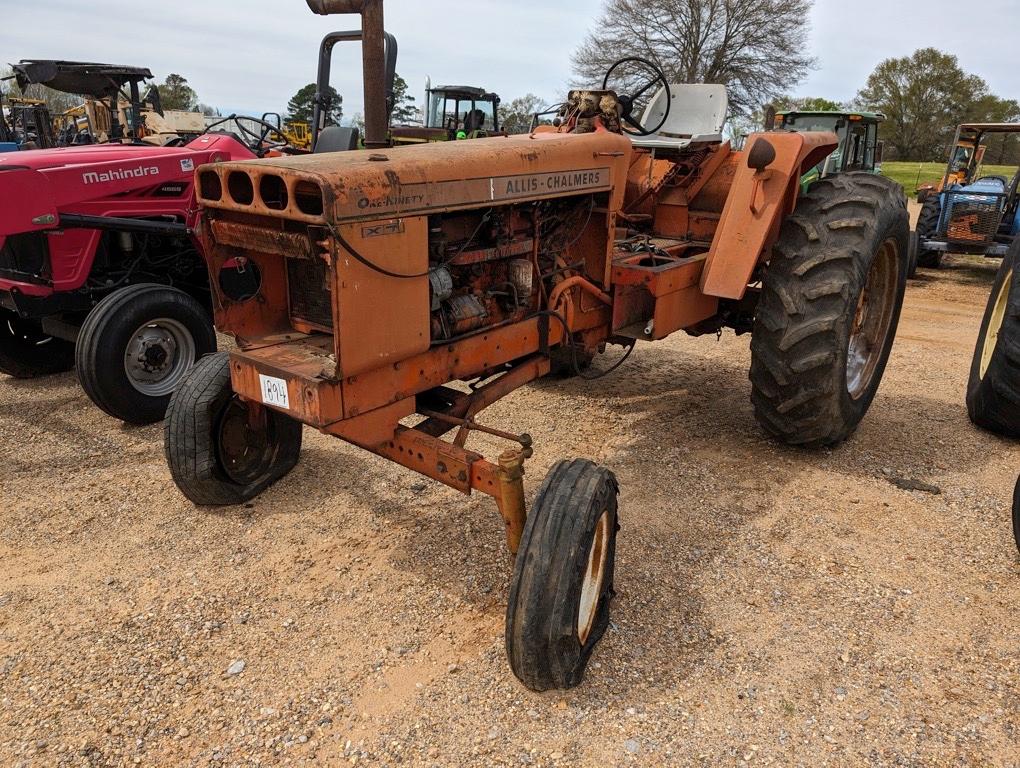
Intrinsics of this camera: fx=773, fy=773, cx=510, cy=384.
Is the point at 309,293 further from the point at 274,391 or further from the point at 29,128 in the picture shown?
the point at 29,128

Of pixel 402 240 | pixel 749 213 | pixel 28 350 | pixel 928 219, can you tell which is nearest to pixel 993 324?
pixel 749 213

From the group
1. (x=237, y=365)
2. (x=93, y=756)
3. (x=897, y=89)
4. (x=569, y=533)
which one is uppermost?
(x=897, y=89)

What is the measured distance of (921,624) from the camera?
2.82 m

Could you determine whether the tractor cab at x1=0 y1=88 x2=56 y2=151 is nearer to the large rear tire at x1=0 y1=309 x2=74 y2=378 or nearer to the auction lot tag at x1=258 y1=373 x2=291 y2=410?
the large rear tire at x1=0 y1=309 x2=74 y2=378

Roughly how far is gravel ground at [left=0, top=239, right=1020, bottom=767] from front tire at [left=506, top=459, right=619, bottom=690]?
0.17 meters

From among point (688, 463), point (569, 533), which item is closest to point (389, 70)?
point (688, 463)

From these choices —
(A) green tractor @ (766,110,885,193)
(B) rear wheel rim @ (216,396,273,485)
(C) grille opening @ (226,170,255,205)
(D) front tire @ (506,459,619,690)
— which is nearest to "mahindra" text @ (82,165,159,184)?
(B) rear wheel rim @ (216,396,273,485)

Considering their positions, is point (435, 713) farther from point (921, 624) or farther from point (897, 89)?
point (897, 89)

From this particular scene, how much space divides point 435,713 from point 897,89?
39.4m

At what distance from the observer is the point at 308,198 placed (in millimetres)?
2510

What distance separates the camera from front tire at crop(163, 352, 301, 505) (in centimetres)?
326

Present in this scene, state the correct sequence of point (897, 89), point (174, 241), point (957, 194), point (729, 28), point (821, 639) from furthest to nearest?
point (897, 89)
point (729, 28)
point (957, 194)
point (174, 241)
point (821, 639)

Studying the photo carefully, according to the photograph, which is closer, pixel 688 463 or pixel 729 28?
pixel 688 463

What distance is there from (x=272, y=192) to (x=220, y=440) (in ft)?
4.34
